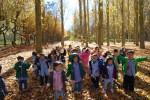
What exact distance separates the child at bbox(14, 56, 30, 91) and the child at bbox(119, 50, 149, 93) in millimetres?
3743

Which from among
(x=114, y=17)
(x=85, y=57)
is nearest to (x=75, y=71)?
(x=85, y=57)

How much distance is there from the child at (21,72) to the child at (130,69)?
374cm

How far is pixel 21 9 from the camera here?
5728cm

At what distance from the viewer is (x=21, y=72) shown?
1465 centimetres

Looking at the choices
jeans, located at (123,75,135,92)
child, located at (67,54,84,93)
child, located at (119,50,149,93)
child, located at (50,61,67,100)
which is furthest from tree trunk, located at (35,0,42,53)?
child, located at (50,61,67,100)

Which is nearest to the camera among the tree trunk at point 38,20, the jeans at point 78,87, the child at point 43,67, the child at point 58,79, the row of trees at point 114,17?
the child at point 58,79

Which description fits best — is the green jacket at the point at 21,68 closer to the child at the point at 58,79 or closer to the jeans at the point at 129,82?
the child at the point at 58,79

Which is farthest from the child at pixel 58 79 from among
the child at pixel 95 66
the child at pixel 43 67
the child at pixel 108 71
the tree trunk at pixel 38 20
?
the tree trunk at pixel 38 20

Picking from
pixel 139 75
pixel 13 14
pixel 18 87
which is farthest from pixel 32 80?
pixel 13 14

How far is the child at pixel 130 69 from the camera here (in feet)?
46.2

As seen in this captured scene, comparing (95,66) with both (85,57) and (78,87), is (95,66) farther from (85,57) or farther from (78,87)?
(85,57)

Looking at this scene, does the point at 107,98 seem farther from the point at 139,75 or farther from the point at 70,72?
the point at 139,75

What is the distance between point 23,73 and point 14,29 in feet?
159

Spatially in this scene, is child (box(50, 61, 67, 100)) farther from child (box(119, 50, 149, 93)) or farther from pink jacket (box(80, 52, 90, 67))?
pink jacket (box(80, 52, 90, 67))
